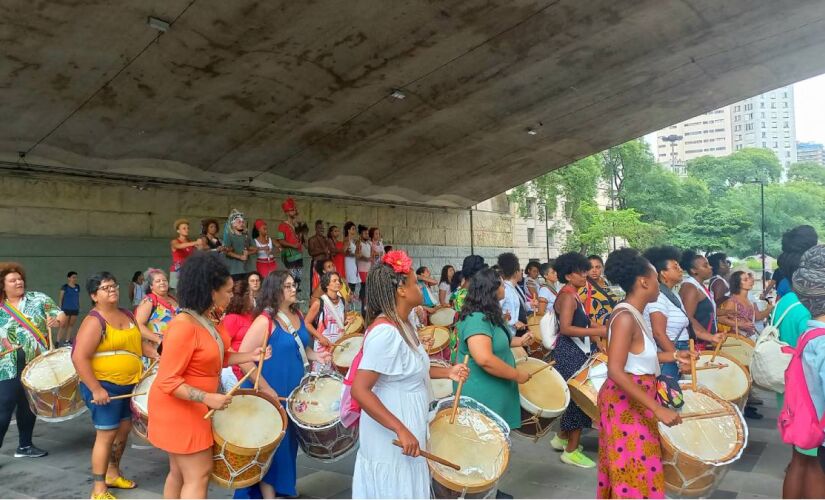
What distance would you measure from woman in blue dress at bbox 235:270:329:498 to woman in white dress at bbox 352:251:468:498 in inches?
58.0

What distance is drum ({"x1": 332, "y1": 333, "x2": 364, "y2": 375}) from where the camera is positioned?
5.58 m

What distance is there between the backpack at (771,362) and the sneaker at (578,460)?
169 cm

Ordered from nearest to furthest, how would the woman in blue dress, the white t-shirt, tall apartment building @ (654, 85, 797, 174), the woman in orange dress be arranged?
the woman in orange dress → the woman in blue dress → the white t-shirt → tall apartment building @ (654, 85, 797, 174)

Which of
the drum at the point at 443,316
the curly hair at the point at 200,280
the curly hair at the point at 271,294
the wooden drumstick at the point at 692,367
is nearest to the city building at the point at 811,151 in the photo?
the drum at the point at 443,316

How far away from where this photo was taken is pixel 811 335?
295 cm

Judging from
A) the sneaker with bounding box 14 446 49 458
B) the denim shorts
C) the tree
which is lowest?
the sneaker with bounding box 14 446 49 458

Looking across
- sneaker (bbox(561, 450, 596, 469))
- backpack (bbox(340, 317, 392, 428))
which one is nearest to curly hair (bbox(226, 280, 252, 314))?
backpack (bbox(340, 317, 392, 428))

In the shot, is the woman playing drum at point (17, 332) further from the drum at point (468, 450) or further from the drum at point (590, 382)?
the drum at point (590, 382)

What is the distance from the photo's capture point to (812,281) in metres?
3.05

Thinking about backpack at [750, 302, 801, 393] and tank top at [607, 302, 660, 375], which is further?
backpack at [750, 302, 801, 393]

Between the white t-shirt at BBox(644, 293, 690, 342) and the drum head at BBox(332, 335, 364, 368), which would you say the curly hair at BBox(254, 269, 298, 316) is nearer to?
the drum head at BBox(332, 335, 364, 368)

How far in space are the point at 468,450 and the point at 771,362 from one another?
1.94 meters

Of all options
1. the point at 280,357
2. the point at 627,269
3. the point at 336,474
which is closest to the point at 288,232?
the point at 336,474

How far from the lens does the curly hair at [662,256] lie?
4.93m
